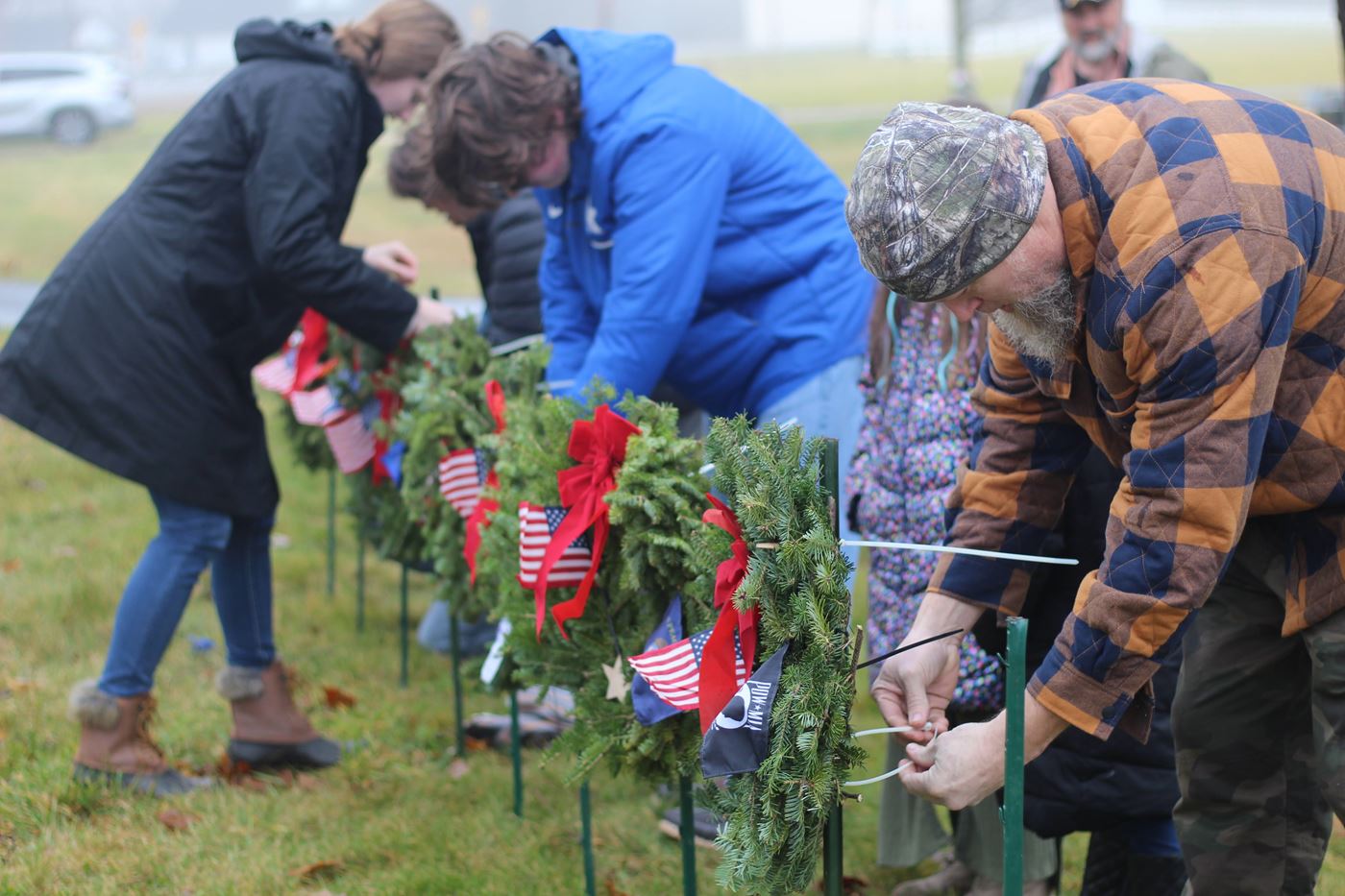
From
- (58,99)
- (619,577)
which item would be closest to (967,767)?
(619,577)

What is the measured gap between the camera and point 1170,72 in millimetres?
4762

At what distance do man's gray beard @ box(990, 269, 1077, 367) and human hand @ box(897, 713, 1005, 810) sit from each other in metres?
0.53

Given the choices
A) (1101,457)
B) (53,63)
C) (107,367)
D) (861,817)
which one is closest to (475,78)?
(107,367)

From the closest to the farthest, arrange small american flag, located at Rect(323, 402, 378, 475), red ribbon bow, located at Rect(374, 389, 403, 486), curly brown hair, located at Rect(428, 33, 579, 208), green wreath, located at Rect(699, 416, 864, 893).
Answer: green wreath, located at Rect(699, 416, 864, 893) < curly brown hair, located at Rect(428, 33, 579, 208) < red ribbon bow, located at Rect(374, 389, 403, 486) < small american flag, located at Rect(323, 402, 378, 475)

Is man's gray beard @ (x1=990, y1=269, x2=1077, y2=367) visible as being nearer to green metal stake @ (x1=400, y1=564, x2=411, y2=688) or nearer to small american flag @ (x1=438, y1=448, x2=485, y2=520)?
small american flag @ (x1=438, y1=448, x2=485, y2=520)

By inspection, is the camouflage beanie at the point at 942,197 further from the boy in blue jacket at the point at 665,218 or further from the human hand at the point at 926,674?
the boy in blue jacket at the point at 665,218

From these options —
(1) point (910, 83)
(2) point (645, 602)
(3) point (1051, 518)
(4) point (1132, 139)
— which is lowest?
(1) point (910, 83)

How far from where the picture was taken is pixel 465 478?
10.9 feet

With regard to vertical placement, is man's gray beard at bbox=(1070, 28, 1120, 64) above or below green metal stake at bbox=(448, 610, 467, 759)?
above

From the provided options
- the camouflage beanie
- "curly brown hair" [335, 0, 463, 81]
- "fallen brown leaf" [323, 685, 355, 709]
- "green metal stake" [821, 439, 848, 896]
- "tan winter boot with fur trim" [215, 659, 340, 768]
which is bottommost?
"fallen brown leaf" [323, 685, 355, 709]

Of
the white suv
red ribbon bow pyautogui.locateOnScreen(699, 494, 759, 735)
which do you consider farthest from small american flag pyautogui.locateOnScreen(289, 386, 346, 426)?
the white suv

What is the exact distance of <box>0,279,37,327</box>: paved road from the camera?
11352 millimetres

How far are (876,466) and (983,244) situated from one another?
133 cm

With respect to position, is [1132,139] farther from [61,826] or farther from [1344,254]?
[61,826]
